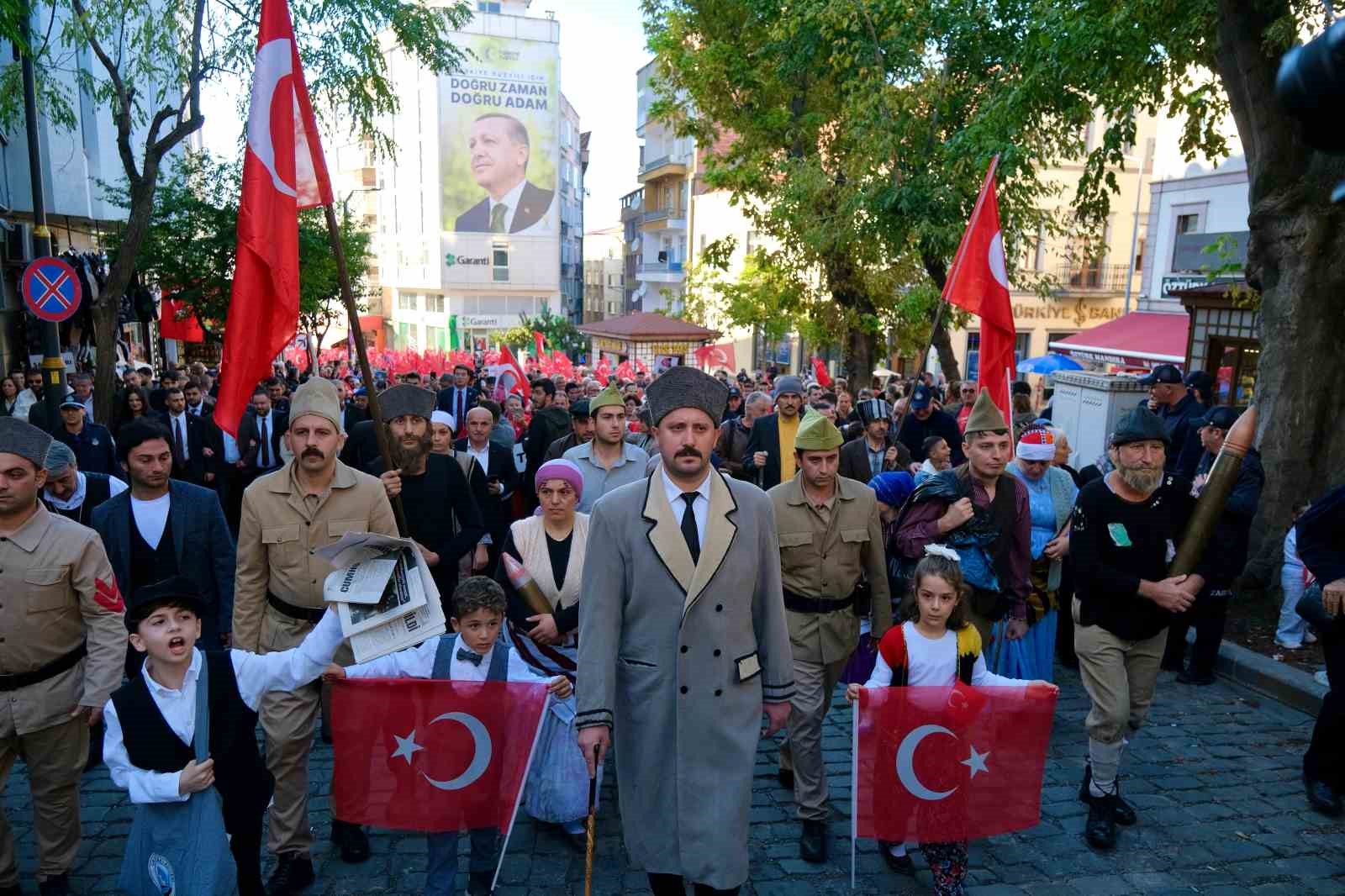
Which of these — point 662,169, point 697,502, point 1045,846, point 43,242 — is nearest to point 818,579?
point 697,502

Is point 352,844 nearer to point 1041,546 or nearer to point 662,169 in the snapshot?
point 1041,546

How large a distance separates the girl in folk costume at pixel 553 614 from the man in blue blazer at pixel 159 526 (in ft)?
4.73

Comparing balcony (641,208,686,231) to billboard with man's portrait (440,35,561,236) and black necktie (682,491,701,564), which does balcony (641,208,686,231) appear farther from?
black necktie (682,491,701,564)

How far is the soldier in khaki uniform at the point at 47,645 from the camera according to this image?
12.5 feet

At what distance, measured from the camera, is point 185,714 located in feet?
11.1

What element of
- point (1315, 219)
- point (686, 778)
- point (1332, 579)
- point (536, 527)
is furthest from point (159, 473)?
point (1315, 219)

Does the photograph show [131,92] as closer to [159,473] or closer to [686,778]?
[159,473]

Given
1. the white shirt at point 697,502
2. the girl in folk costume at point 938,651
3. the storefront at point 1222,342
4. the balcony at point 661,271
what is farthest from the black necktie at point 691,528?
the balcony at point 661,271

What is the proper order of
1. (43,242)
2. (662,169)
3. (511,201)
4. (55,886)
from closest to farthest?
(55,886), (43,242), (662,169), (511,201)

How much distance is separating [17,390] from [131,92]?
16.2ft

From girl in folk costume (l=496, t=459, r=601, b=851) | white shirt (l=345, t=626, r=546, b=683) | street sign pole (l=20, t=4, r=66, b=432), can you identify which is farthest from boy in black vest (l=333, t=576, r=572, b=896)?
street sign pole (l=20, t=4, r=66, b=432)

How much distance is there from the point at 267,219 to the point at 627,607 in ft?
8.74

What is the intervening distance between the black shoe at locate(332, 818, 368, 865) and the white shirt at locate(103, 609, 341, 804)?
1132 mm

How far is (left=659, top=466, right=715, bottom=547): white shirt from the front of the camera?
3432mm
